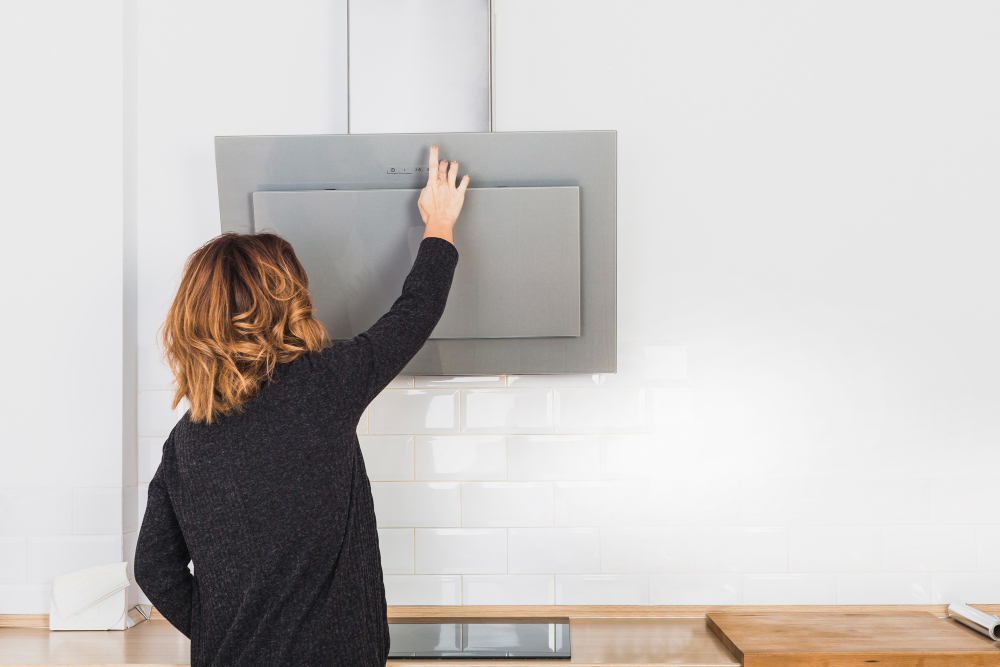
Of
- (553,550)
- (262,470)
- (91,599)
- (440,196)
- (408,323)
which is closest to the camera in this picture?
(262,470)

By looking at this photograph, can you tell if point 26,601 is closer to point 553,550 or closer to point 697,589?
point 553,550

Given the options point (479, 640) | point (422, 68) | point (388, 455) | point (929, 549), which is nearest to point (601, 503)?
point (479, 640)

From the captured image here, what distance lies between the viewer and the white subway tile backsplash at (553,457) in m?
1.64

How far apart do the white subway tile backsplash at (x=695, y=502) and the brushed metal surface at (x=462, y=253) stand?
491 mm

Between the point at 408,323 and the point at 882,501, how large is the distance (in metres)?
1.19

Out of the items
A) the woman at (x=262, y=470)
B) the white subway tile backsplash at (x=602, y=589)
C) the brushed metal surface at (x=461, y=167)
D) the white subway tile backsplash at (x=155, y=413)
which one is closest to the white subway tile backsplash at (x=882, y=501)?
the white subway tile backsplash at (x=602, y=589)

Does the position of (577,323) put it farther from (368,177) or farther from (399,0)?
(399,0)

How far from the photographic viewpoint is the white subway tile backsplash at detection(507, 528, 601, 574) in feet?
5.34

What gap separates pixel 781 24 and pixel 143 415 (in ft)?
5.77

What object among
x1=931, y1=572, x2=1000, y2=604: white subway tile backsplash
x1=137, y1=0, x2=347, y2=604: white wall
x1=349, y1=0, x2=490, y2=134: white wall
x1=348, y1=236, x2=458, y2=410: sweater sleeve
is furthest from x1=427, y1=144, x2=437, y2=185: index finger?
x1=931, y1=572, x2=1000, y2=604: white subway tile backsplash

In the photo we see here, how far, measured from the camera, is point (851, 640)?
55.5 inches

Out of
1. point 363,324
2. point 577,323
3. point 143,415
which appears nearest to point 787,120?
point 577,323

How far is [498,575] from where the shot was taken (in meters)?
1.63

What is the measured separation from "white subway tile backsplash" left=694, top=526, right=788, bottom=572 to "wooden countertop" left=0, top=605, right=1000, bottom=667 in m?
0.09
